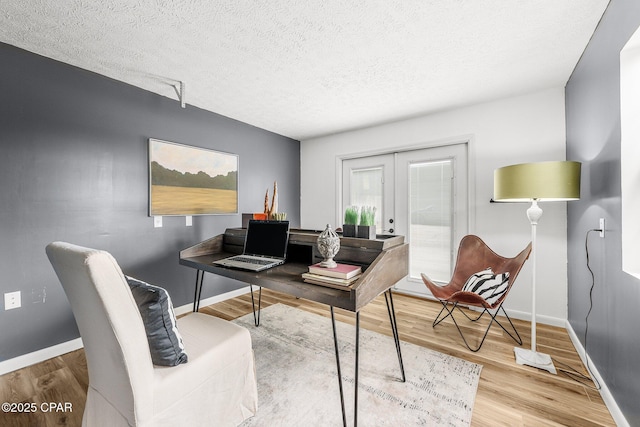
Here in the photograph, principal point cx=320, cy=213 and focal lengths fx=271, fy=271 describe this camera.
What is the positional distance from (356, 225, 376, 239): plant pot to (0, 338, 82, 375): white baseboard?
2.55 metres

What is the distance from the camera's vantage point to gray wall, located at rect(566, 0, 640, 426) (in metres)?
1.35

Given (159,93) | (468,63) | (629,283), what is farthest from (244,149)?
(629,283)

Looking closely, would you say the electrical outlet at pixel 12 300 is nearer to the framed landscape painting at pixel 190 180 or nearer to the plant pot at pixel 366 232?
the framed landscape painting at pixel 190 180

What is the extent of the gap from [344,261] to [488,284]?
159 centimetres

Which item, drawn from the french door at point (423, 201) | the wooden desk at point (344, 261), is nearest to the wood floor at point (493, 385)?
the wooden desk at point (344, 261)

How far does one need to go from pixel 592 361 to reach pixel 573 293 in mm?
702

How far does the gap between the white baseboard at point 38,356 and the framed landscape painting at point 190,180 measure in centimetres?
126

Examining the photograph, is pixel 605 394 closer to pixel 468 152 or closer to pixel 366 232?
pixel 366 232

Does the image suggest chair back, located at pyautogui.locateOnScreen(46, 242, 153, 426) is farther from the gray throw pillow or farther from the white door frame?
the white door frame

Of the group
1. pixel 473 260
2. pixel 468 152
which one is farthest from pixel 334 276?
pixel 468 152

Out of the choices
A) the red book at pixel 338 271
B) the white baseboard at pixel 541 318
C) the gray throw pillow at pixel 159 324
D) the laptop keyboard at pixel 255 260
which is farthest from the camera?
the white baseboard at pixel 541 318

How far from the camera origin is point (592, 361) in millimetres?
1871

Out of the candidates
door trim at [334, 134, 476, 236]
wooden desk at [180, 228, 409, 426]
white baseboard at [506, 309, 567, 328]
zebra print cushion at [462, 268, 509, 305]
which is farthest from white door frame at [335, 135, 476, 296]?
wooden desk at [180, 228, 409, 426]

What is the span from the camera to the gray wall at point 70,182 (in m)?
1.99
